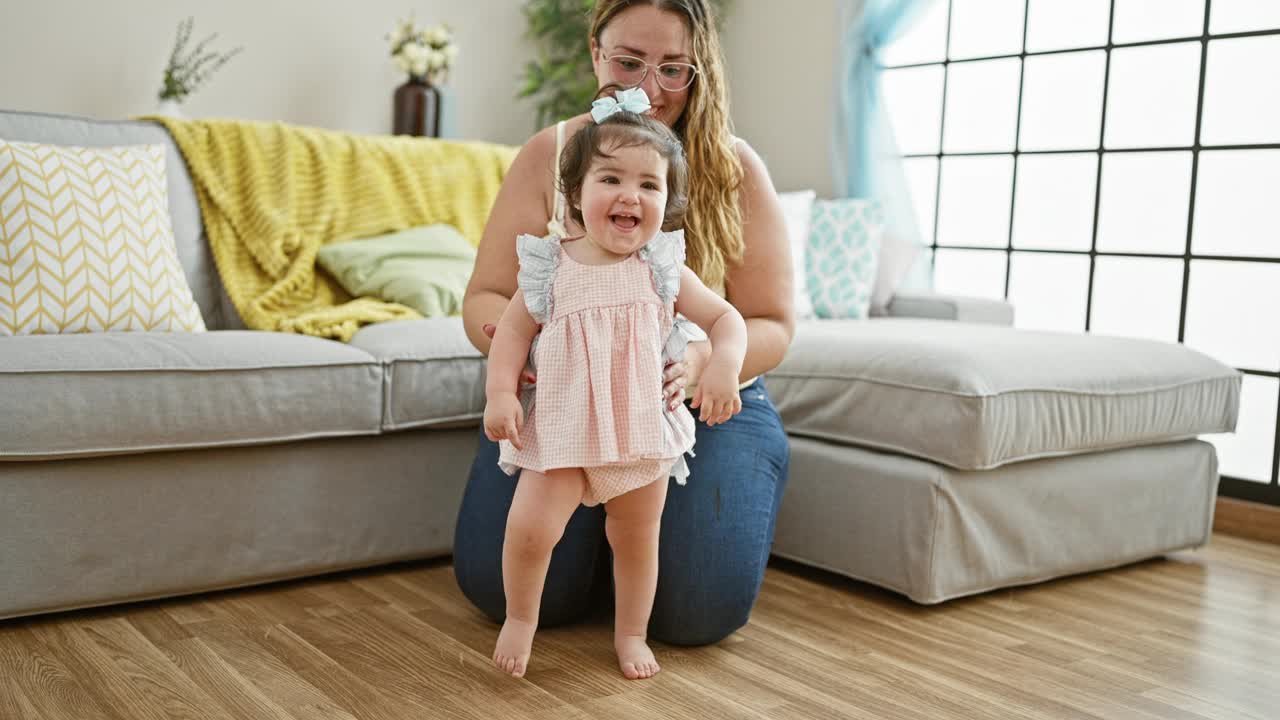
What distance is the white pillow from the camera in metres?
3.18

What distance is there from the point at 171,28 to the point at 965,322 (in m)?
2.56

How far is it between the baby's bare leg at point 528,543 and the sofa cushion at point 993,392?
2.62 feet

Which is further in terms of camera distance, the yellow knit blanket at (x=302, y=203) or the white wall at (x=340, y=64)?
the white wall at (x=340, y=64)

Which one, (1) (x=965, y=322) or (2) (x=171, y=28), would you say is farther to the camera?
(2) (x=171, y=28)

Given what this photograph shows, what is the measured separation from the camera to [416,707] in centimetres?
151

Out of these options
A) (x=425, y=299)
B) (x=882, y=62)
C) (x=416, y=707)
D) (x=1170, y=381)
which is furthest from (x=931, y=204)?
Result: (x=416, y=707)

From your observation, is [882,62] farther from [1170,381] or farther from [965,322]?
[1170,381]

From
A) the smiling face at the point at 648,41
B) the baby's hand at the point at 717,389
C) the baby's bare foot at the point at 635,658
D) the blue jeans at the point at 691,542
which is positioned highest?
the smiling face at the point at 648,41

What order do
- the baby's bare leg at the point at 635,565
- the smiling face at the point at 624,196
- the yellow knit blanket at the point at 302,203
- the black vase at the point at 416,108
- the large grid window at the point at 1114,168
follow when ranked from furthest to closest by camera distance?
the black vase at the point at 416,108 → the large grid window at the point at 1114,168 → the yellow knit blanket at the point at 302,203 → the baby's bare leg at the point at 635,565 → the smiling face at the point at 624,196

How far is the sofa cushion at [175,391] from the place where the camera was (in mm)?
1741

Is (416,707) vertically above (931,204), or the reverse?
(931,204)

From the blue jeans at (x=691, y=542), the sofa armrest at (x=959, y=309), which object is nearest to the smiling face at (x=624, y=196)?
the blue jeans at (x=691, y=542)

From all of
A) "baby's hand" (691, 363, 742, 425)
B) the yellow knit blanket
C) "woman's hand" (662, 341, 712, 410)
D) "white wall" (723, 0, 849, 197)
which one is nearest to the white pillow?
"white wall" (723, 0, 849, 197)

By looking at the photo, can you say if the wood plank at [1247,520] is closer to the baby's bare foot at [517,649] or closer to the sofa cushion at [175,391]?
the baby's bare foot at [517,649]
